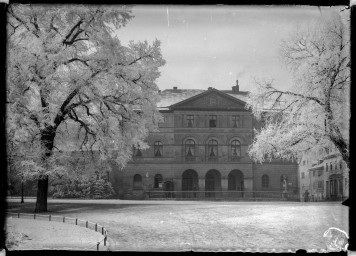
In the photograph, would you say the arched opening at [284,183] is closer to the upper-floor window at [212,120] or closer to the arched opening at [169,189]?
the upper-floor window at [212,120]

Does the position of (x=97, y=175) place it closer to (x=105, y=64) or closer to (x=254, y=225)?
(x=105, y=64)

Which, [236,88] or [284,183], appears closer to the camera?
[236,88]

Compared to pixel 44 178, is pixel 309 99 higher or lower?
higher

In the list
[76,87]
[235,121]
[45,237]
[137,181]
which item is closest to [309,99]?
[235,121]

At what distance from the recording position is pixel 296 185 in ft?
22.2

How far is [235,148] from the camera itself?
312 inches

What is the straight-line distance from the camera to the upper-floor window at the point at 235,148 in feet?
24.6

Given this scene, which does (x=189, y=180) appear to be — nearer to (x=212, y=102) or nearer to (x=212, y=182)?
(x=212, y=182)

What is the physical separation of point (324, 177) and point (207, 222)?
2.15 meters

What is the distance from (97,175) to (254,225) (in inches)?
114

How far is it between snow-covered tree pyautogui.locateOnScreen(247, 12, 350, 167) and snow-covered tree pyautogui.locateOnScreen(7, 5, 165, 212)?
6.60 ft

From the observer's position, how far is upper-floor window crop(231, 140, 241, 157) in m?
7.51
